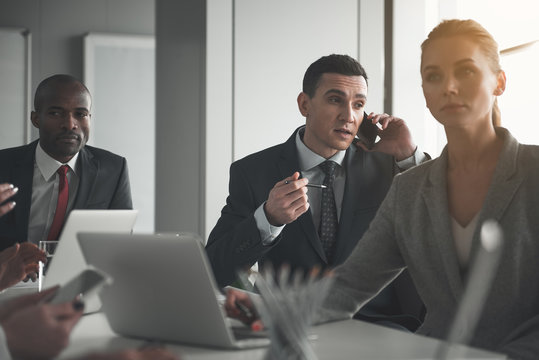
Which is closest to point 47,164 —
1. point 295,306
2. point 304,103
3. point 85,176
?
point 85,176

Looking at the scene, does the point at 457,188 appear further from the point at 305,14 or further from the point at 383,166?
the point at 305,14

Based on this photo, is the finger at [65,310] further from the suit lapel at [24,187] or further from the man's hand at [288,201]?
the suit lapel at [24,187]

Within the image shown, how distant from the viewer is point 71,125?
299cm

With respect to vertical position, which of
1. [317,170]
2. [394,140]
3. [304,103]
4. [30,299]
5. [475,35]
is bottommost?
[30,299]

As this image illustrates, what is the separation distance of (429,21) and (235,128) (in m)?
1.25

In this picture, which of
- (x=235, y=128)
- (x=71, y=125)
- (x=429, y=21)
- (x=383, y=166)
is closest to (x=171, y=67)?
(x=235, y=128)

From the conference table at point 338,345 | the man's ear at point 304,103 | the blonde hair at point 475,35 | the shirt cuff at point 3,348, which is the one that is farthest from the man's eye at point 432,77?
the shirt cuff at point 3,348

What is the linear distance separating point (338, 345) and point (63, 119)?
7.02ft

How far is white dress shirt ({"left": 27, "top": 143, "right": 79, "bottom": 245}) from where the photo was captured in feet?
9.26

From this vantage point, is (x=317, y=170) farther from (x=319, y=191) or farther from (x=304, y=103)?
(x=304, y=103)

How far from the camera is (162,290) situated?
1196 mm

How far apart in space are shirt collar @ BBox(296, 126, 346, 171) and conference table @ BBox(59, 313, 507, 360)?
1078 millimetres

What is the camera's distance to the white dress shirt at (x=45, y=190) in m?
2.82

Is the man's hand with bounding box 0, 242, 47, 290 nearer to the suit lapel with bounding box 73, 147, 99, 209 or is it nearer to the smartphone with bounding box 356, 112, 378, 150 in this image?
the suit lapel with bounding box 73, 147, 99, 209
